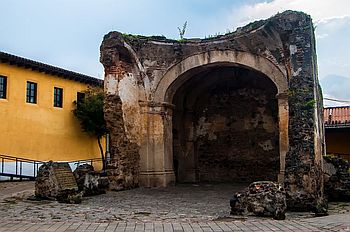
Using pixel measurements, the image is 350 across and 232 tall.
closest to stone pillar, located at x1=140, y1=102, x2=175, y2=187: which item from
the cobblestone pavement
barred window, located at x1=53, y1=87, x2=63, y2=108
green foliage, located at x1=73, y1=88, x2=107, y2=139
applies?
the cobblestone pavement

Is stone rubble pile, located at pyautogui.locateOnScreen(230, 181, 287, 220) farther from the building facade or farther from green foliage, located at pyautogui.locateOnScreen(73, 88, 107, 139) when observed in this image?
green foliage, located at pyautogui.locateOnScreen(73, 88, 107, 139)

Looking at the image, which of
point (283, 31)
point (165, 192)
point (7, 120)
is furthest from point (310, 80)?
point (7, 120)

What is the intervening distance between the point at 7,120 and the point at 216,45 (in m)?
12.0

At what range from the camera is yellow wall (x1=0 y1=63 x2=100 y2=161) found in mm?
22016

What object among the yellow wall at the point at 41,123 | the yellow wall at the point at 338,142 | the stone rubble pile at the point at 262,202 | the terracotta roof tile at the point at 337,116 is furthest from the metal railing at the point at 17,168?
the yellow wall at the point at 338,142

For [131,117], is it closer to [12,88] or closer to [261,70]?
[261,70]

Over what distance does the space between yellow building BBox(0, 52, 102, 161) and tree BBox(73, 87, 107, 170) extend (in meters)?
0.51

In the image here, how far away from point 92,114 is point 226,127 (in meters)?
9.83

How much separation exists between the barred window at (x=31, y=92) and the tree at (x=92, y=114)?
3.13m

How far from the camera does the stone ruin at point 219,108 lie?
1153 cm

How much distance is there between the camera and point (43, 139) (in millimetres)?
24297

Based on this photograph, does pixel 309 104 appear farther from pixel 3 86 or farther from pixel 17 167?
pixel 3 86

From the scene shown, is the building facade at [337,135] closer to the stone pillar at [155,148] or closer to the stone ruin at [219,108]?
the stone ruin at [219,108]

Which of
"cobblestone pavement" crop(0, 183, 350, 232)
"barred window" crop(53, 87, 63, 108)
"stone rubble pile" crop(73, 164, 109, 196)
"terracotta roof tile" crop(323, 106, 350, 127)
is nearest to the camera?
"cobblestone pavement" crop(0, 183, 350, 232)
